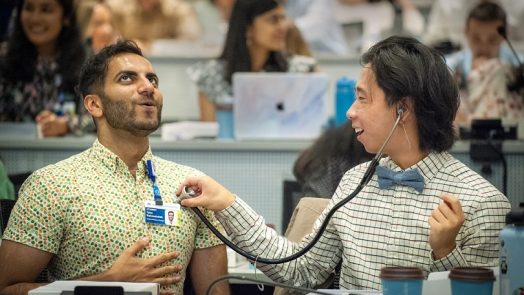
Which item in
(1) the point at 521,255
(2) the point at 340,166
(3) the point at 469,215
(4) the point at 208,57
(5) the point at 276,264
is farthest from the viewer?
(4) the point at 208,57

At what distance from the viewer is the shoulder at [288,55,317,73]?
6465 millimetres

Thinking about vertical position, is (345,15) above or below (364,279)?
above

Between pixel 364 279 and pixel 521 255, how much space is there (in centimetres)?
61

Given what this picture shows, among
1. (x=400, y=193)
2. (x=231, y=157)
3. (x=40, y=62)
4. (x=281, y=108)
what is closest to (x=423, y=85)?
(x=400, y=193)

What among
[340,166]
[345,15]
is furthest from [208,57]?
[340,166]

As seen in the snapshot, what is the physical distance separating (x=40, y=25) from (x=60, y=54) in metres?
0.27

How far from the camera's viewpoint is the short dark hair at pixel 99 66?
3.01 m

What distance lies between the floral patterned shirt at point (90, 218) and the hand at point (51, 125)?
2.62 metres

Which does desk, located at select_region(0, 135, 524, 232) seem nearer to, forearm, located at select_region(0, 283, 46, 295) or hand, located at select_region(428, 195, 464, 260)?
forearm, located at select_region(0, 283, 46, 295)

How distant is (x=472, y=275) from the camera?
6.91 ft

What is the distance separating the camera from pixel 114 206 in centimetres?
284

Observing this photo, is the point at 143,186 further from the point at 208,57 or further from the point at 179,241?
the point at 208,57

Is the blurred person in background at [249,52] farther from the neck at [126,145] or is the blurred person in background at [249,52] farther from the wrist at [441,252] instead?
the wrist at [441,252]

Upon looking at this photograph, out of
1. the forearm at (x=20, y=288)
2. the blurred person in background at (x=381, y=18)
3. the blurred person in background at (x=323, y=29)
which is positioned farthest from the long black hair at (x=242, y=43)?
the forearm at (x=20, y=288)
